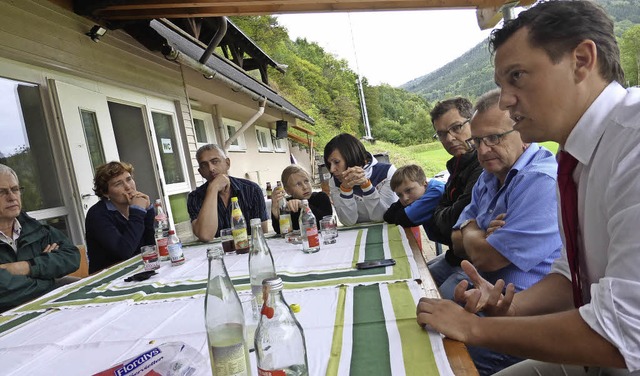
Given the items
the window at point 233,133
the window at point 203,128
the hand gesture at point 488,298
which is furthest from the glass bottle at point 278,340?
the window at point 233,133

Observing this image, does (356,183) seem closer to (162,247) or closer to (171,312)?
(162,247)

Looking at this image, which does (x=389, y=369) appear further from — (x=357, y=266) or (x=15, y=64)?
(x=15, y=64)

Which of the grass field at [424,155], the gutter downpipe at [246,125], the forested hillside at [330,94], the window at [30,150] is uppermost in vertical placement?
the forested hillside at [330,94]

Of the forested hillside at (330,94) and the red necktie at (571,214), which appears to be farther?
the forested hillside at (330,94)

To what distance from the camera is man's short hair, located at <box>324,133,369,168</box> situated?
122 inches

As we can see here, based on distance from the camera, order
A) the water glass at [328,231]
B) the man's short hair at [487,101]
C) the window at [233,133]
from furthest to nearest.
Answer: the window at [233,133] < the water glass at [328,231] < the man's short hair at [487,101]

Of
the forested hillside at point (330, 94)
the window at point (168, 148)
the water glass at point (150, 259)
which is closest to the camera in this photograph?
the water glass at point (150, 259)

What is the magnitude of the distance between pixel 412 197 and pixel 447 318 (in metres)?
1.86

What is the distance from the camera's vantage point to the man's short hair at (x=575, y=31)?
0.97m

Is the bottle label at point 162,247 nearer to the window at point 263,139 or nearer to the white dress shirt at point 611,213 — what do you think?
the white dress shirt at point 611,213

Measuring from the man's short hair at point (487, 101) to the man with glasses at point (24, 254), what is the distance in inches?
97.7

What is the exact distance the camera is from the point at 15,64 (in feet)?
9.61

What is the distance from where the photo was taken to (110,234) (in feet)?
8.29

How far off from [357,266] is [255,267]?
18.3 inches
